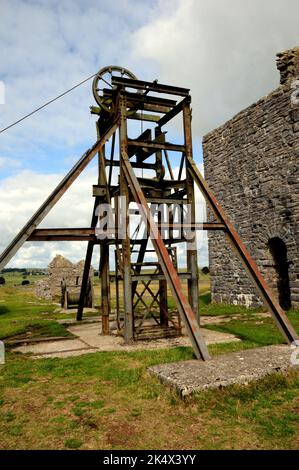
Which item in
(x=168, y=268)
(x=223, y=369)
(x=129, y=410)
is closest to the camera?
(x=129, y=410)

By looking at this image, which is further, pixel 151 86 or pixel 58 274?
pixel 58 274

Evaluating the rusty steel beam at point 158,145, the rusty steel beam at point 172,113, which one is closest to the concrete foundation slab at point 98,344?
the rusty steel beam at point 158,145

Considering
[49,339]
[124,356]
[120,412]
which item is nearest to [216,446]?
[120,412]

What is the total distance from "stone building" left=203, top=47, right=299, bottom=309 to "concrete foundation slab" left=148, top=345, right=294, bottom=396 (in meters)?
7.17

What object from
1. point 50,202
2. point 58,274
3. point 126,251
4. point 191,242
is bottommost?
point 58,274

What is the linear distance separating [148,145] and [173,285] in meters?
3.61

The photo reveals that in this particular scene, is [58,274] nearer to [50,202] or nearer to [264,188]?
[264,188]

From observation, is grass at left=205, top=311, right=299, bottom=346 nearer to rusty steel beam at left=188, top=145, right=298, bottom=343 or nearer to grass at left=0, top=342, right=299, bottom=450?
rusty steel beam at left=188, top=145, right=298, bottom=343

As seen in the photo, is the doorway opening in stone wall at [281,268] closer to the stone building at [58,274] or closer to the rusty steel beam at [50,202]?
the rusty steel beam at [50,202]

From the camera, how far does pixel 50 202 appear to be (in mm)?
7707

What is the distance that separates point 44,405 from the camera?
15.1ft

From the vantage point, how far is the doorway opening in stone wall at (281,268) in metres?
13.8

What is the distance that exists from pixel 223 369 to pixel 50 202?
476cm

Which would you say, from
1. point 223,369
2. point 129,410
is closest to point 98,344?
point 223,369
